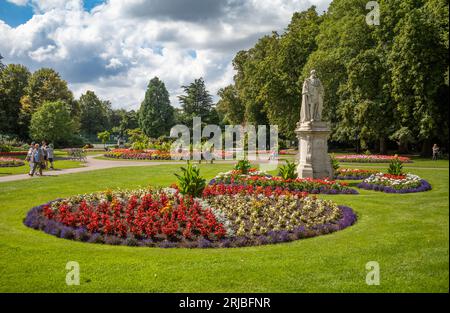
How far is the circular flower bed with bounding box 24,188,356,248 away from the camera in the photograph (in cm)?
796

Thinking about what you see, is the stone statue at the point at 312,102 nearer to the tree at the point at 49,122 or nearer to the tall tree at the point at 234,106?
the tree at the point at 49,122

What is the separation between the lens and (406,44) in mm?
27922

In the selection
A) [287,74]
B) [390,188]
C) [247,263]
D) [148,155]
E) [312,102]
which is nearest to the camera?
[247,263]

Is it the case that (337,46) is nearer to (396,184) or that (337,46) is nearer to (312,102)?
(312,102)

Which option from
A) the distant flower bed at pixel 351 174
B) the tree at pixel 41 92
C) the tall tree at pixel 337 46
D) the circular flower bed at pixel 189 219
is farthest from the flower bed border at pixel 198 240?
the tree at pixel 41 92

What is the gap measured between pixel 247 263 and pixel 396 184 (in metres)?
10.2

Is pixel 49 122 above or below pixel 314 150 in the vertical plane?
above

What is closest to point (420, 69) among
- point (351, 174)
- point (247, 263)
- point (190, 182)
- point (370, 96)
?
point (370, 96)

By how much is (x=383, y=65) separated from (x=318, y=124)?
18.0 meters

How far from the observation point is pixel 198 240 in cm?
770
